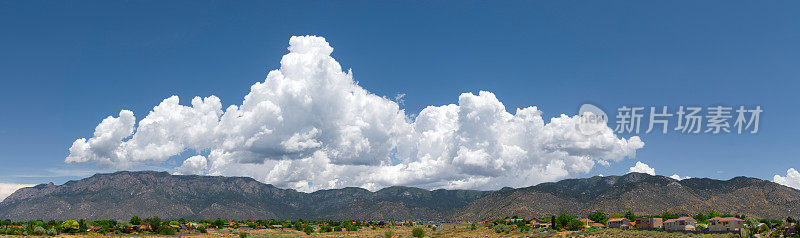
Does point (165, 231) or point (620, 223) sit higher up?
point (620, 223)

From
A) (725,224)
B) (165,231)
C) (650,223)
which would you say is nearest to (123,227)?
(165,231)

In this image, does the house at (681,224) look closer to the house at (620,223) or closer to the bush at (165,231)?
the house at (620,223)

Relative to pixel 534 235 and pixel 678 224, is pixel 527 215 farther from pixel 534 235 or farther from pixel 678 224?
pixel 534 235

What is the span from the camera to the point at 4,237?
75.2m

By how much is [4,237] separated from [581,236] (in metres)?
90.3

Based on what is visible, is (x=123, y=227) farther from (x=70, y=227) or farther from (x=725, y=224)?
(x=725, y=224)

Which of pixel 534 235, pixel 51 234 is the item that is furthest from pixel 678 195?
pixel 51 234

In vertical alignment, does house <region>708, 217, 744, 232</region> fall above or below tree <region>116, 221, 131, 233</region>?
above

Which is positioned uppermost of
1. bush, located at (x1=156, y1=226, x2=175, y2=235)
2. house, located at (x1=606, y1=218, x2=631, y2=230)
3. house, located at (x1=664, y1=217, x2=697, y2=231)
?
house, located at (x1=664, y1=217, x2=697, y2=231)

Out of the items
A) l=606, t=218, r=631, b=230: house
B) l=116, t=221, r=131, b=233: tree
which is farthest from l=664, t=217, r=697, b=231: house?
l=116, t=221, r=131, b=233: tree

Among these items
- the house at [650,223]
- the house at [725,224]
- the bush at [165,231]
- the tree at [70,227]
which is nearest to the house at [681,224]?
the house at [725,224]

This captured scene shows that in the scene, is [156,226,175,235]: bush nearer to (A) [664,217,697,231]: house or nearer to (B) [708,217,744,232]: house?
(A) [664,217,697,231]: house

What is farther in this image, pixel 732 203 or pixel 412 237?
pixel 732 203

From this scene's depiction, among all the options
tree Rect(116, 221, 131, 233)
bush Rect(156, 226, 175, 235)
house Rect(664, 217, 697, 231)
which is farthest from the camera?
tree Rect(116, 221, 131, 233)
